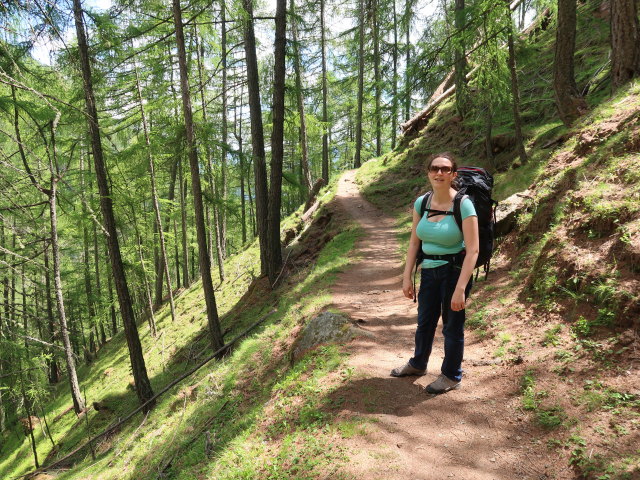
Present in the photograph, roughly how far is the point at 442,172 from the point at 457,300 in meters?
1.13

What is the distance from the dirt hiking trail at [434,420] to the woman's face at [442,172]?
211 cm

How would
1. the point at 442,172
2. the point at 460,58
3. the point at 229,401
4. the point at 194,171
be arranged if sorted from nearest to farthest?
1. the point at 442,172
2. the point at 229,401
3. the point at 194,171
4. the point at 460,58

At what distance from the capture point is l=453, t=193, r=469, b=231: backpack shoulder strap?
3.22 m

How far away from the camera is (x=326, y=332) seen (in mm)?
5664

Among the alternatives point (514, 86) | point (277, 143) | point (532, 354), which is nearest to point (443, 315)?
point (532, 354)

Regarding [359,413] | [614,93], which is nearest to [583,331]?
[359,413]

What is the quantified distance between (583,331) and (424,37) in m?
20.4

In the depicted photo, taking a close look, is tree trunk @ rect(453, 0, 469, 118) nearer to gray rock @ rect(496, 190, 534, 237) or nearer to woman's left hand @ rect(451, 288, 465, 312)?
gray rock @ rect(496, 190, 534, 237)

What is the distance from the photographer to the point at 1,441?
17.5 metres

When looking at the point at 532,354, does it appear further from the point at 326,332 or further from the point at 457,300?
the point at 326,332

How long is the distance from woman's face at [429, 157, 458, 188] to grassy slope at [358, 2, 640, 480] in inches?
83.2

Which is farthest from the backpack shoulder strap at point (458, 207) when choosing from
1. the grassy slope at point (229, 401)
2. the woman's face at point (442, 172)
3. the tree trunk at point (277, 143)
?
the tree trunk at point (277, 143)

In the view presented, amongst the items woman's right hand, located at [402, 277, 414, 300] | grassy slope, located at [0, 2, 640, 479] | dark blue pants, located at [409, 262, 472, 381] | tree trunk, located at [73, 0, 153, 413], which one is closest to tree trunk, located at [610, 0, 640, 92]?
grassy slope, located at [0, 2, 640, 479]

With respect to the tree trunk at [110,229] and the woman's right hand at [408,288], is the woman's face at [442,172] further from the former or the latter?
the tree trunk at [110,229]
